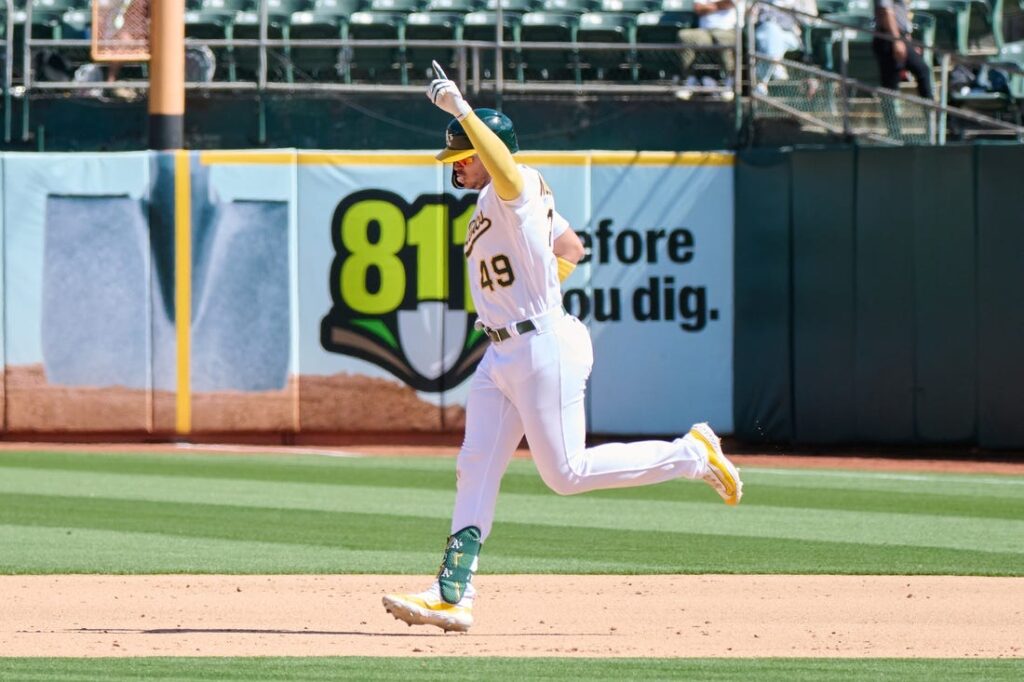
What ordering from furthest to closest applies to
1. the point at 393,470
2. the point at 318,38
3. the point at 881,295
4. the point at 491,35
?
1. the point at 318,38
2. the point at 491,35
3. the point at 881,295
4. the point at 393,470

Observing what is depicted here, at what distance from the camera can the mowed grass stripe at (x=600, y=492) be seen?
36.2ft

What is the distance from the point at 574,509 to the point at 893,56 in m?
6.34

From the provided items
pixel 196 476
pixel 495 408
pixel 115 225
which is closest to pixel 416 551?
pixel 495 408

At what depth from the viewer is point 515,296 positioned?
229 inches

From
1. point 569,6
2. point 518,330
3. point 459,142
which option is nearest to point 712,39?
point 569,6

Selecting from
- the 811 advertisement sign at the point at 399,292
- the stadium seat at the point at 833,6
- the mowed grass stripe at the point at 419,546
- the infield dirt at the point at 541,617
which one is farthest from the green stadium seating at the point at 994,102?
the infield dirt at the point at 541,617

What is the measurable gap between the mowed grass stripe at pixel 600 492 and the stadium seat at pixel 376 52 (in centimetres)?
428

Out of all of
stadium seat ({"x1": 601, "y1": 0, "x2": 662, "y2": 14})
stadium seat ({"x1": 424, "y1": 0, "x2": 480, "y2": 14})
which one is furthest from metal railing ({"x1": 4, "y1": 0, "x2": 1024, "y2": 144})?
stadium seat ({"x1": 601, "y1": 0, "x2": 662, "y2": 14})

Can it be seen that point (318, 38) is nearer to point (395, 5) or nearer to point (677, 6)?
point (395, 5)

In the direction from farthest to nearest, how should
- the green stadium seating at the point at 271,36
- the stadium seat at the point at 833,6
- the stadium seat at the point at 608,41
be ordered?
the stadium seat at the point at 833,6
the green stadium seating at the point at 271,36
the stadium seat at the point at 608,41

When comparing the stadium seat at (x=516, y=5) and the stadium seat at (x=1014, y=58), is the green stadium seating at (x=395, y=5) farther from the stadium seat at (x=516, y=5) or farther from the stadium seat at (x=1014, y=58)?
the stadium seat at (x=1014, y=58)

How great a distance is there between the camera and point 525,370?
5816mm

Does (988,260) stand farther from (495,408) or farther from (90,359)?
(495,408)

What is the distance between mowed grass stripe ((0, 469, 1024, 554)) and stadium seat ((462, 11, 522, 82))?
17.7 feet
